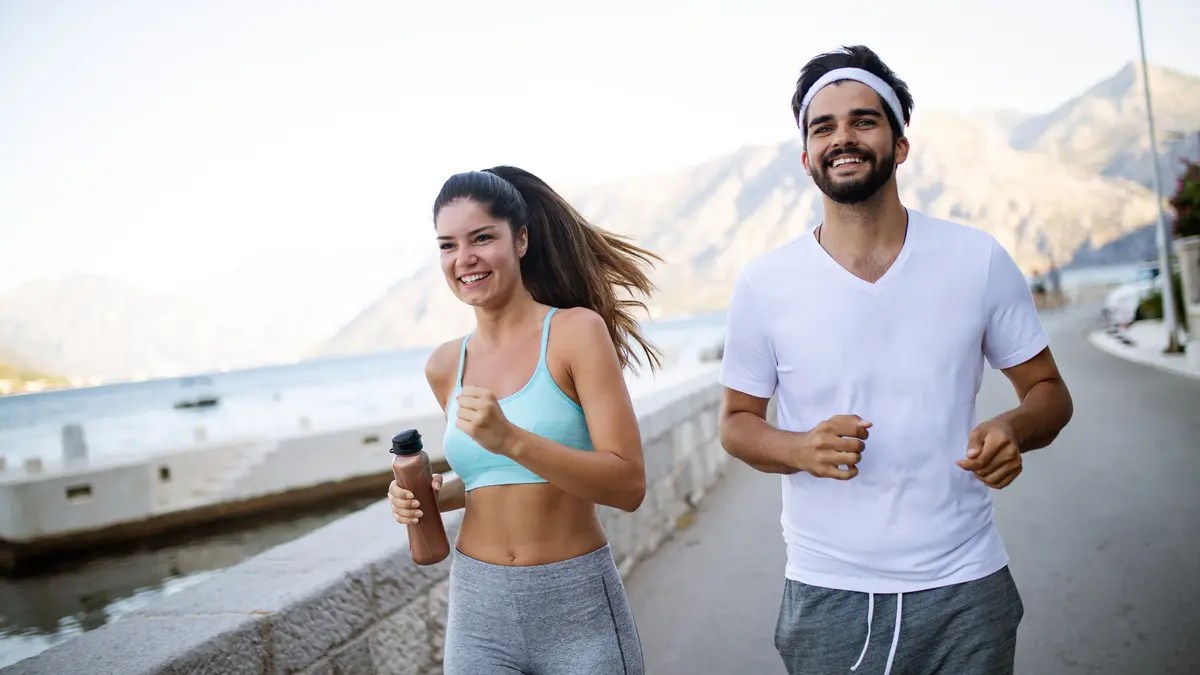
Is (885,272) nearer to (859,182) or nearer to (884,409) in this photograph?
(859,182)

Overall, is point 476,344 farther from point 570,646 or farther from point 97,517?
point 97,517

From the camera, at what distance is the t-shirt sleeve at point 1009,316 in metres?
1.98

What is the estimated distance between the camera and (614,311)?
8.71 ft

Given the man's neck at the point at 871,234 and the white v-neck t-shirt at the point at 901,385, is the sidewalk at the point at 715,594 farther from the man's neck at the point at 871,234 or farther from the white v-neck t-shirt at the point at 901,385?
the man's neck at the point at 871,234

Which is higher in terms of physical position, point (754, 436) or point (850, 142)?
point (850, 142)

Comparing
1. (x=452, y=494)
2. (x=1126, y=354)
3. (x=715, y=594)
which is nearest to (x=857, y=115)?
(x=452, y=494)

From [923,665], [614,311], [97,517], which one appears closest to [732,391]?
[614,311]

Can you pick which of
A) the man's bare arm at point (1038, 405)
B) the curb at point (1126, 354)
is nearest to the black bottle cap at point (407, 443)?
the man's bare arm at point (1038, 405)

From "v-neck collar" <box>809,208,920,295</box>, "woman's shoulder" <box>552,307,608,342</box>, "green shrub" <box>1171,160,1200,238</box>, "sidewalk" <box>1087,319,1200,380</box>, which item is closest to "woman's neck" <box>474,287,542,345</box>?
"woman's shoulder" <box>552,307,608,342</box>

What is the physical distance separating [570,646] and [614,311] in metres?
1.02

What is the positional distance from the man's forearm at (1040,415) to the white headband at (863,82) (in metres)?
0.71

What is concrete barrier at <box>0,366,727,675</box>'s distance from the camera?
2191 millimetres

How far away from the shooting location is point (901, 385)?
6.31 ft

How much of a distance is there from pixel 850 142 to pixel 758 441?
0.71 metres
